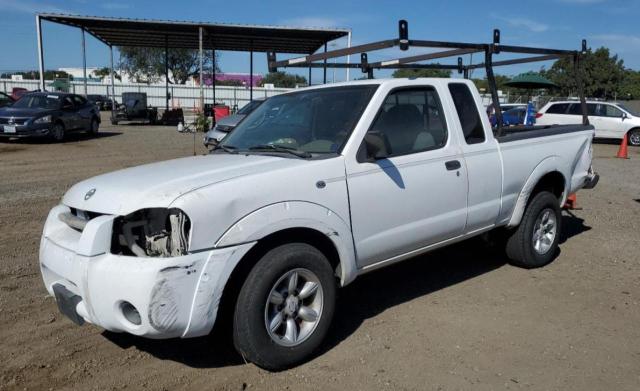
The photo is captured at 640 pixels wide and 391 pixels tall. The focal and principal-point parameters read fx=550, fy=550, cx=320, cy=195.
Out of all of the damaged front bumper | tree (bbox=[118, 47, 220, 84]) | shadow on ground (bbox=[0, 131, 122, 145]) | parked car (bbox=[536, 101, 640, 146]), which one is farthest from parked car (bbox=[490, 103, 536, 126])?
tree (bbox=[118, 47, 220, 84])

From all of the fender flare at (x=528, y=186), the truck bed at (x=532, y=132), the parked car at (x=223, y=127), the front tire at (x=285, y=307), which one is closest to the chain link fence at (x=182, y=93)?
the parked car at (x=223, y=127)

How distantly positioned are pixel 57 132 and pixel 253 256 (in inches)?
622

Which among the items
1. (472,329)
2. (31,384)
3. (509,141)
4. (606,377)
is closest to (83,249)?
(31,384)

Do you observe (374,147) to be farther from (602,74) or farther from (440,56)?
(602,74)

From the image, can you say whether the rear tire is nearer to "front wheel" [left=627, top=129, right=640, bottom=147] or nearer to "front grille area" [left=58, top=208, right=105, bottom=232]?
"front grille area" [left=58, top=208, right=105, bottom=232]

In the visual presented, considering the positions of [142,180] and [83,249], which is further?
[142,180]

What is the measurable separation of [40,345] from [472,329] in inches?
123

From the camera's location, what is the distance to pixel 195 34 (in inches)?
1053

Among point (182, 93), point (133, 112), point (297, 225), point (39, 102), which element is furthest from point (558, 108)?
point (182, 93)

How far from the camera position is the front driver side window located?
418 centimetres

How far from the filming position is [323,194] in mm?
3580

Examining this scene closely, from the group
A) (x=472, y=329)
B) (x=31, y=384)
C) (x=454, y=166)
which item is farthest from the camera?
(x=454, y=166)

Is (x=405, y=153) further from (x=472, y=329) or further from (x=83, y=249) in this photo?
(x=83, y=249)

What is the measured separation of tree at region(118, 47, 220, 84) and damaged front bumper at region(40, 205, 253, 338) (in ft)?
230
